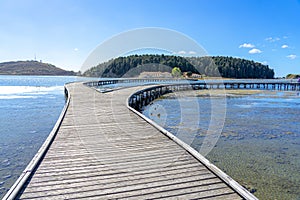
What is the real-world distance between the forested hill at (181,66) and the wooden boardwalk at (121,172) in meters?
27.6

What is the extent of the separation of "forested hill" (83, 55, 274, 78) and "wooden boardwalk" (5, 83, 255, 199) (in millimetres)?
27646

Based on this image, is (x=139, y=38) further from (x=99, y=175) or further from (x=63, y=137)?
(x=99, y=175)

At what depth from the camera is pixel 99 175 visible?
11.9ft

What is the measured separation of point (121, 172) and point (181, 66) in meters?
66.1

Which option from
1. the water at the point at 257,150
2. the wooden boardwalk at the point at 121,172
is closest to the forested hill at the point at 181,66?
the water at the point at 257,150

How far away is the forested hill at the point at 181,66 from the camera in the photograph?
34062 millimetres

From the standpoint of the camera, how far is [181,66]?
68.1 metres

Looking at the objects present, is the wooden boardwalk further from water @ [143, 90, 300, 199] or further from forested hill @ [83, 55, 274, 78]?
forested hill @ [83, 55, 274, 78]

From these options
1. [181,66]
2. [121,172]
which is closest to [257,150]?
[121,172]

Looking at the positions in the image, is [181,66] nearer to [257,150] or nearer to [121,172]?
[257,150]

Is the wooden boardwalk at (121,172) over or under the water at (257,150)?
over

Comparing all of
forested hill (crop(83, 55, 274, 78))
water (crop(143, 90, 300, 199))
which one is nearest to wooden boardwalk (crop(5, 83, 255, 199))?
water (crop(143, 90, 300, 199))

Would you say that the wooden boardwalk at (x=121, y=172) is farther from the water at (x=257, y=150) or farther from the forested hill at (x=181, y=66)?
the forested hill at (x=181, y=66)

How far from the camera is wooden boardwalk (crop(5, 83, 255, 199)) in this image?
3.07 metres
